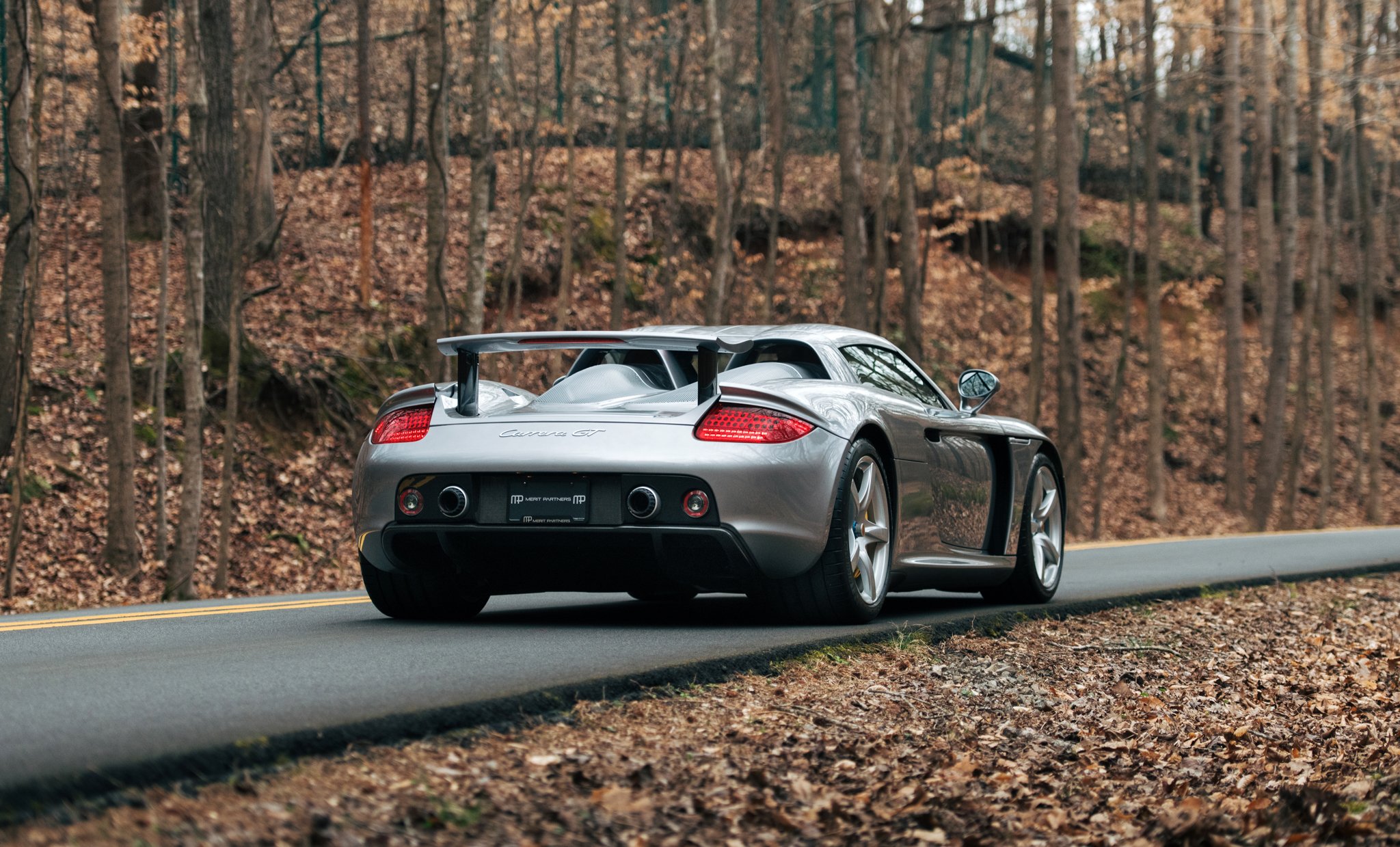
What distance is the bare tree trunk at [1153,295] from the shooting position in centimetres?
3247

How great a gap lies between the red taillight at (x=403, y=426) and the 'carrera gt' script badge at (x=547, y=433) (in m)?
0.45

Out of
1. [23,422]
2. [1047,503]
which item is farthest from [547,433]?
[23,422]

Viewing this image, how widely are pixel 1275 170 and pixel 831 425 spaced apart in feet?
179

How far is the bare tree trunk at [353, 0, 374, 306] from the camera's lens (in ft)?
81.5

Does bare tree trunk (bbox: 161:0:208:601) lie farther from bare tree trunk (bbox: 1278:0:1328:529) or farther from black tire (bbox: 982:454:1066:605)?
bare tree trunk (bbox: 1278:0:1328:529)

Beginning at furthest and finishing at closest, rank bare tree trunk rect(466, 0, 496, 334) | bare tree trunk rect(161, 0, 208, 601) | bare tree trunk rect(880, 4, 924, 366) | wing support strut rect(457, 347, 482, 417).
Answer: bare tree trunk rect(880, 4, 924, 366)
bare tree trunk rect(466, 0, 496, 334)
bare tree trunk rect(161, 0, 208, 601)
wing support strut rect(457, 347, 482, 417)

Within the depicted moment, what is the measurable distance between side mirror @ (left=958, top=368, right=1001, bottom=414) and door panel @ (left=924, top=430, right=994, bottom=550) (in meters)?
0.20

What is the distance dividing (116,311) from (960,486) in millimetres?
11223

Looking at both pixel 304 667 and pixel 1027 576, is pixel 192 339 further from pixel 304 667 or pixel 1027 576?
pixel 304 667

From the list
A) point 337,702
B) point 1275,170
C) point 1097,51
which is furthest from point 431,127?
point 1275,170

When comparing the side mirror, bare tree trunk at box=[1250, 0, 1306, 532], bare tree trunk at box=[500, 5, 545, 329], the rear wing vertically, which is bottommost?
bare tree trunk at box=[1250, 0, 1306, 532]

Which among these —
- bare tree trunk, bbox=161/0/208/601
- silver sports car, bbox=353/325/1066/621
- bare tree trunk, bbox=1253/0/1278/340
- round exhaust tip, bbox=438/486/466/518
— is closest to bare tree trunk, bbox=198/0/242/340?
bare tree trunk, bbox=161/0/208/601

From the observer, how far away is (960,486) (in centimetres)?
838

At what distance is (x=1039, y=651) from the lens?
289 inches
